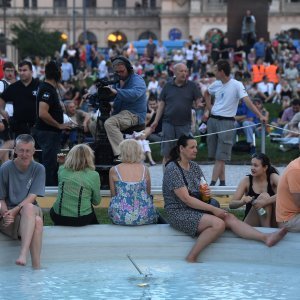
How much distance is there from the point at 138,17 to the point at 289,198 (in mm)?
92158

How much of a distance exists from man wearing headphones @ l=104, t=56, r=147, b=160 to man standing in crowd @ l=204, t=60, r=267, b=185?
1376mm

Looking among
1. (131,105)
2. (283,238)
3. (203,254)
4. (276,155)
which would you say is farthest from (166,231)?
(276,155)

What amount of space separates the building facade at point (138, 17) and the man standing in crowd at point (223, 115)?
3063 inches

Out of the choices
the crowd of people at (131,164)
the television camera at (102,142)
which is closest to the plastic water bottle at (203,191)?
the crowd of people at (131,164)

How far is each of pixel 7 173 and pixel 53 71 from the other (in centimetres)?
320

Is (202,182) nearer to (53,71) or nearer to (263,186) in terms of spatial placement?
(263,186)

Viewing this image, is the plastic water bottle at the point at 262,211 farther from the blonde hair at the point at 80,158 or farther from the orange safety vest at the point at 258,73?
the orange safety vest at the point at 258,73

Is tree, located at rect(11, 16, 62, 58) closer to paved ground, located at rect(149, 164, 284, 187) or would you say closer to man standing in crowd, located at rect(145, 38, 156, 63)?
man standing in crowd, located at rect(145, 38, 156, 63)

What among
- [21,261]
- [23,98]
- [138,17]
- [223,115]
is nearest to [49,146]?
[23,98]

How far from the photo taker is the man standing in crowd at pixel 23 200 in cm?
997

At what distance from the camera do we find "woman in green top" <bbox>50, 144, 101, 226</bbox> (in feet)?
35.0

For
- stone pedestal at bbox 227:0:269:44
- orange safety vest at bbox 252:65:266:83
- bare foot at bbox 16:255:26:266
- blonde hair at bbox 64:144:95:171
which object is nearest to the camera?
bare foot at bbox 16:255:26:266

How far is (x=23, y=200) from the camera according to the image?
10406mm

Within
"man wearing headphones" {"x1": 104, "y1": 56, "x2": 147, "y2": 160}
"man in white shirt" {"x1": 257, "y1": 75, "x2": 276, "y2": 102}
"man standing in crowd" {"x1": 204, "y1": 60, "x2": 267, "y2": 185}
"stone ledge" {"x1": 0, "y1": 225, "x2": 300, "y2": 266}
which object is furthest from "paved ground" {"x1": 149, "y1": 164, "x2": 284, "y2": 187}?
"man in white shirt" {"x1": 257, "y1": 75, "x2": 276, "y2": 102}
